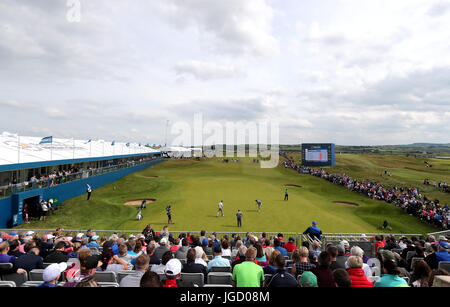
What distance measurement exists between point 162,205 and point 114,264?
20.8m

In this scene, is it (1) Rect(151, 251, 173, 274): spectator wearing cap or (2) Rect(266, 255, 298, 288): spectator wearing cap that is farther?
(1) Rect(151, 251, 173, 274): spectator wearing cap

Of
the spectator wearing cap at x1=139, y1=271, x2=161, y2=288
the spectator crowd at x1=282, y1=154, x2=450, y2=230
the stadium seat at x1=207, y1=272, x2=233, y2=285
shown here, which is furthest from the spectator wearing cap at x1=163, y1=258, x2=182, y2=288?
the spectator crowd at x1=282, y1=154, x2=450, y2=230

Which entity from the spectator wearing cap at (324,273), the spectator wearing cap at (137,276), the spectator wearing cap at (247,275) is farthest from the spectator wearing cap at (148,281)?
the spectator wearing cap at (324,273)

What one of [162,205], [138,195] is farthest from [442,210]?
[138,195]

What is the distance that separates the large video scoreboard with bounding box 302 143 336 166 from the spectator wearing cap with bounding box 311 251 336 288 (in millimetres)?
50288

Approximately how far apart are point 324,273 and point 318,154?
50.8 m

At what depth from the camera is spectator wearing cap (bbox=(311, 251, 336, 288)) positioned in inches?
187

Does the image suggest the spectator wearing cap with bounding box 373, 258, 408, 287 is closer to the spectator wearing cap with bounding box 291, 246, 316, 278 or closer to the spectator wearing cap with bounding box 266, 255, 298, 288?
the spectator wearing cap with bounding box 291, 246, 316, 278

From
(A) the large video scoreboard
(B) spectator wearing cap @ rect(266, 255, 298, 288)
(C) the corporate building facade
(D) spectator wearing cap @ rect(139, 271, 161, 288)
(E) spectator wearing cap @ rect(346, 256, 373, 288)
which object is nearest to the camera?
(D) spectator wearing cap @ rect(139, 271, 161, 288)

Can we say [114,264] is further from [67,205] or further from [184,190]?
[184,190]

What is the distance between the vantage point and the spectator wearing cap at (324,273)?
187 inches

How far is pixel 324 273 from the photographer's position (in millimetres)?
4832

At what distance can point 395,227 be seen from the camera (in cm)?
2195

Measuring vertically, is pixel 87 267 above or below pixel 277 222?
above
